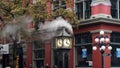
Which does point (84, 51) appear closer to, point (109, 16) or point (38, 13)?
point (109, 16)

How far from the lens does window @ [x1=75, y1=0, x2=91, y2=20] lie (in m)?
30.3

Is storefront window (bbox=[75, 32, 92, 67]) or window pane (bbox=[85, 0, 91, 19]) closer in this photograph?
storefront window (bbox=[75, 32, 92, 67])

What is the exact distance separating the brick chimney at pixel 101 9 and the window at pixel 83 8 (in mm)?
1072

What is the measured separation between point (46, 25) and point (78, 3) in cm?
968

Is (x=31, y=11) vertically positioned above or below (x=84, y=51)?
above

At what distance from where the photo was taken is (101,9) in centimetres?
2834

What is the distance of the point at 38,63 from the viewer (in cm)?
3600

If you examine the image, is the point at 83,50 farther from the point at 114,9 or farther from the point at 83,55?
the point at 114,9

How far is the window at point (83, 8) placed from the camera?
30.3m

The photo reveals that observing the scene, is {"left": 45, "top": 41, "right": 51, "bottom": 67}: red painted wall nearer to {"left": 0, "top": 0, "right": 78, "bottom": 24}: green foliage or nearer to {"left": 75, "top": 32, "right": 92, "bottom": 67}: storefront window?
{"left": 75, "top": 32, "right": 92, "bottom": 67}: storefront window

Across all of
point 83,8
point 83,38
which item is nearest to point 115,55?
point 83,38

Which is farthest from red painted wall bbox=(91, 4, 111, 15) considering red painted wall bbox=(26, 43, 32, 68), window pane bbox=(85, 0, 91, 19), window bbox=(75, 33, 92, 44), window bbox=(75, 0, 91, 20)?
red painted wall bbox=(26, 43, 32, 68)

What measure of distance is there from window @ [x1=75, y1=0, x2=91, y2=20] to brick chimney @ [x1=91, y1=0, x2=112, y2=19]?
107 centimetres

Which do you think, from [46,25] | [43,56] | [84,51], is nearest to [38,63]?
[43,56]
